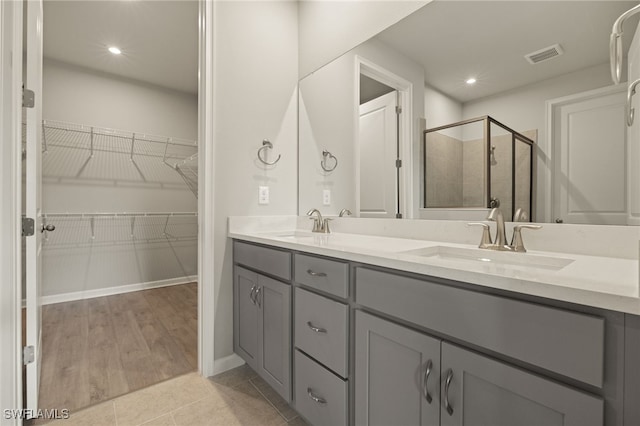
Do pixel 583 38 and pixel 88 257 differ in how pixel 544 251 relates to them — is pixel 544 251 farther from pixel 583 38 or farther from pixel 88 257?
pixel 88 257

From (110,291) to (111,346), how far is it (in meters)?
1.52

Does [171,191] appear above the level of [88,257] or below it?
above

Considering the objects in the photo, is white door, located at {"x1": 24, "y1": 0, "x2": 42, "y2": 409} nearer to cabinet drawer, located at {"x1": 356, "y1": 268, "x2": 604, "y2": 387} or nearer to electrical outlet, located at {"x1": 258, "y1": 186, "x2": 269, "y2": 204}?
electrical outlet, located at {"x1": 258, "y1": 186, "x2": 269, "y2": 204}

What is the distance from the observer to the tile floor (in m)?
1.37

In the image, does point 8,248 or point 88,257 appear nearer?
point 8,248

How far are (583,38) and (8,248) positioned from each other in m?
2.24

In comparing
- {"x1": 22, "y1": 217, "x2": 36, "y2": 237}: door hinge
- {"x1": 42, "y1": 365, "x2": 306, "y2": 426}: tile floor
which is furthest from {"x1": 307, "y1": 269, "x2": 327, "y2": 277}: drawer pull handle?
{"x1": 22, "y1": 217, "x2": 36, "y2": 237}: door hinge

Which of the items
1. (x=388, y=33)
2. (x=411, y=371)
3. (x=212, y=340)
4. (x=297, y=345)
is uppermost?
(x=388, y=33)

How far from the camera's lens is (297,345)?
130 centimetres

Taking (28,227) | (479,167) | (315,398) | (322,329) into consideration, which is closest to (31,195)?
(28,227)

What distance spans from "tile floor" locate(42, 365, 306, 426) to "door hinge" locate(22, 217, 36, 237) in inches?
34.8

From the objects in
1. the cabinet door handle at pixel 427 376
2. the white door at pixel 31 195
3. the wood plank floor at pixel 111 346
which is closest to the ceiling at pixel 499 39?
the cabinet door handle at pixel 427 376

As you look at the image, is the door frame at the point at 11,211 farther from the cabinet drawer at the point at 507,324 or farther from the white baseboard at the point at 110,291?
the white baseboard at the point at 110,291

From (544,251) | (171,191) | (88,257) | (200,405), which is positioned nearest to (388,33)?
(544,251)
